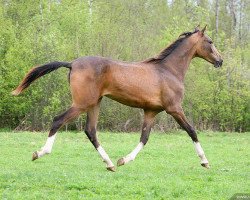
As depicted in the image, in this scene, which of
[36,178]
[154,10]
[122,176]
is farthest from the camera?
[154,10]

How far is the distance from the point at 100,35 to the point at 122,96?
19401mm

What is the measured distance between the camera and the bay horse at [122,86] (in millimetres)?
10477

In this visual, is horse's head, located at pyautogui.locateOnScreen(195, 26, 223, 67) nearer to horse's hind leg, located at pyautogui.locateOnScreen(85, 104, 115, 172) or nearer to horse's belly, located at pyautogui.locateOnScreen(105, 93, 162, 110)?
horse's belly, located at pyautogui.locateOnScreen(105, 93, 162, 110)

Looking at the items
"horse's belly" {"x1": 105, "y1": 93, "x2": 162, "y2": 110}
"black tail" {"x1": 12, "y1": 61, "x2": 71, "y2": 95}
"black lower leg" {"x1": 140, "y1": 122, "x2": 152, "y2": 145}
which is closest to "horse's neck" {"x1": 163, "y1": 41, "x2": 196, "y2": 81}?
"horse's belly" {"x1": 105, "y1": 93, "x2": 162, "y2": 110}

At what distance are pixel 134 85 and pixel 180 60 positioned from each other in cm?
160

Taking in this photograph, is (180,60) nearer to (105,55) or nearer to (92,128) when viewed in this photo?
(92,128)

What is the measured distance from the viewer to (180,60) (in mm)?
11891

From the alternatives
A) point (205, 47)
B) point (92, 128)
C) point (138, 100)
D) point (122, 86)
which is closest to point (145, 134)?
point (138, 100)

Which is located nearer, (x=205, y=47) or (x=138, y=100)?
(x=138, y=100)

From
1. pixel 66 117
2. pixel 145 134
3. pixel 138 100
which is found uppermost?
pixel 138 100

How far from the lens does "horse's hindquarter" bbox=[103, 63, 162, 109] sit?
1073 cm

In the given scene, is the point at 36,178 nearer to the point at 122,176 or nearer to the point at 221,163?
the point at 122,176

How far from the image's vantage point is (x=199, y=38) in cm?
A: 1227

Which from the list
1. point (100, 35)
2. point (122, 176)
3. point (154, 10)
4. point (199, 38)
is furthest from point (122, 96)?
point (154, 10)
